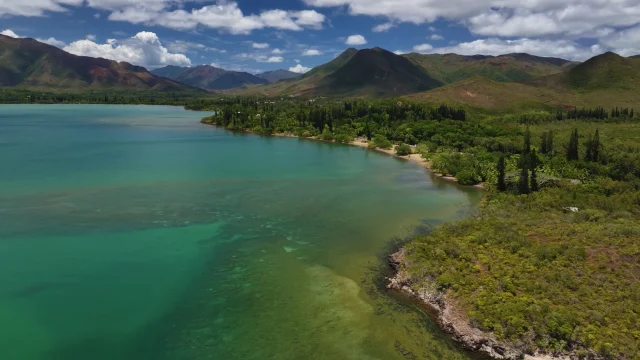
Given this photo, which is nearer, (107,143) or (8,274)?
(8,274)

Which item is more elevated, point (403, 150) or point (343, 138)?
point (343, 138)

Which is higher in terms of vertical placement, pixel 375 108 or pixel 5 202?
pixel 375 108

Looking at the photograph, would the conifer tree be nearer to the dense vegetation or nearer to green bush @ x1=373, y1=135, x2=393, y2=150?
the dense vegetation

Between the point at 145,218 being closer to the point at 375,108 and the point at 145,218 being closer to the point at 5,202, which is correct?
the point at 5,202

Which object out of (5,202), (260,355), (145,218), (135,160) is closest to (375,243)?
(260,355)

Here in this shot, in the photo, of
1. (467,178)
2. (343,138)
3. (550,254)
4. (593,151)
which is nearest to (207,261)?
(550,254)

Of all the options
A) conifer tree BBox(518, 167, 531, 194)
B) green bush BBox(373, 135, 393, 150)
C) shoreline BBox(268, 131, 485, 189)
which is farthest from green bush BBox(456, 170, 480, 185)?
green bush BBox(373, 135, 393, 150)

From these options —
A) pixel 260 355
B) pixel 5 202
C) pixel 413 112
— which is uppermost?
pixel 413 112

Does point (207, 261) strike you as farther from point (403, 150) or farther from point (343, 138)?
point (343, 138)
